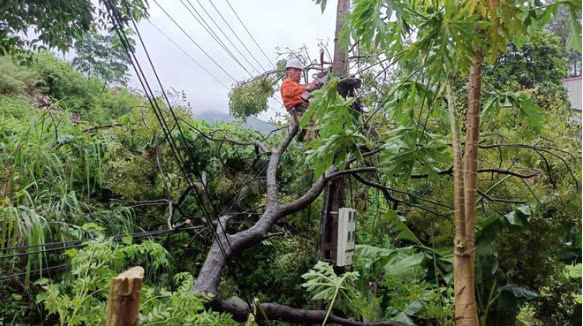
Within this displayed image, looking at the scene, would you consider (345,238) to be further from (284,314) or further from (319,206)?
(319,206)

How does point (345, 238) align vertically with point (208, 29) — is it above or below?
below

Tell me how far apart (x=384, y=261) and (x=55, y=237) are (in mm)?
1782

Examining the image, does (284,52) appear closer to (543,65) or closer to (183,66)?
(183,66)

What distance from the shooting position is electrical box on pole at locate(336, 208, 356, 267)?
202 cm

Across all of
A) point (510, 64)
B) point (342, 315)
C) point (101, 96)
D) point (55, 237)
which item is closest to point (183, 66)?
point (55, 237)

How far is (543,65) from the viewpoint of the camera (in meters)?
3.33

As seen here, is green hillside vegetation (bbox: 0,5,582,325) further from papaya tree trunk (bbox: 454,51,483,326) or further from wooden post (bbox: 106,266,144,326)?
wooden post (bbox: 106,266,144,326)

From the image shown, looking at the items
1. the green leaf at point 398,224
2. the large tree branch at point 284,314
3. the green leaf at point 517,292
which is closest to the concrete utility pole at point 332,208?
the large tree branch at point 284,314

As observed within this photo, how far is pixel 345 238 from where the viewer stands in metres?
2.04

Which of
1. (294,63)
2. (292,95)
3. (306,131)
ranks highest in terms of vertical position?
(294,63)

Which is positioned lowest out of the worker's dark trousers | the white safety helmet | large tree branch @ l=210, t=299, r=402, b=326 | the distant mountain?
large tree branch @ l=210, t=299, r=402, b=326

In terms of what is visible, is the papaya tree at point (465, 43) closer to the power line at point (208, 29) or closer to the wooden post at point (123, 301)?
the wooden post at point (123, 301)

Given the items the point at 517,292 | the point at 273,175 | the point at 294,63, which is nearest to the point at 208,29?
the point at 294,63

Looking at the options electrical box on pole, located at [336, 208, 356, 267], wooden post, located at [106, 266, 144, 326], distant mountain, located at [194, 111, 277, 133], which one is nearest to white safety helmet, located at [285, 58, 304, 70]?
distant mountain, located at [194, 111, 277, 133]
